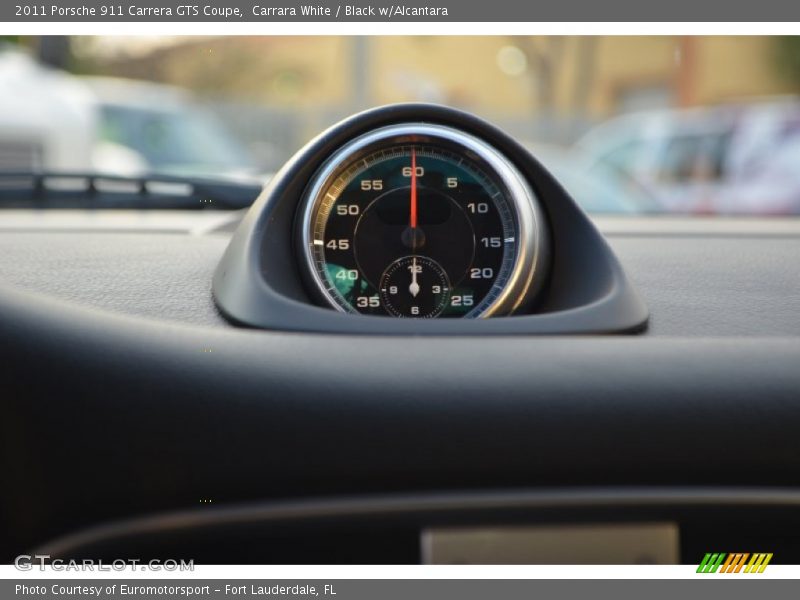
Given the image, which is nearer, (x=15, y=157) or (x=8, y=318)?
(x=8, y=318)

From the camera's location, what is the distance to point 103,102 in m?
7.93

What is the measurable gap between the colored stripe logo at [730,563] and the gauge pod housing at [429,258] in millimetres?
494

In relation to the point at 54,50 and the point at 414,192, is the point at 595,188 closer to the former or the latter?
the point at 54,50

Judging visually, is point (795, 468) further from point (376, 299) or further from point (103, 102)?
point (103, 102)

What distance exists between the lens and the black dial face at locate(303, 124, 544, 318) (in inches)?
84.3

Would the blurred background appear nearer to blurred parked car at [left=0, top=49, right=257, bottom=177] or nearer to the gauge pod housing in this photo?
blurred parked car at [left=0, top=49, right=257, bottom=177]

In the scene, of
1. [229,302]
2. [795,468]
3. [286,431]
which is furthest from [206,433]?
[795,468]
